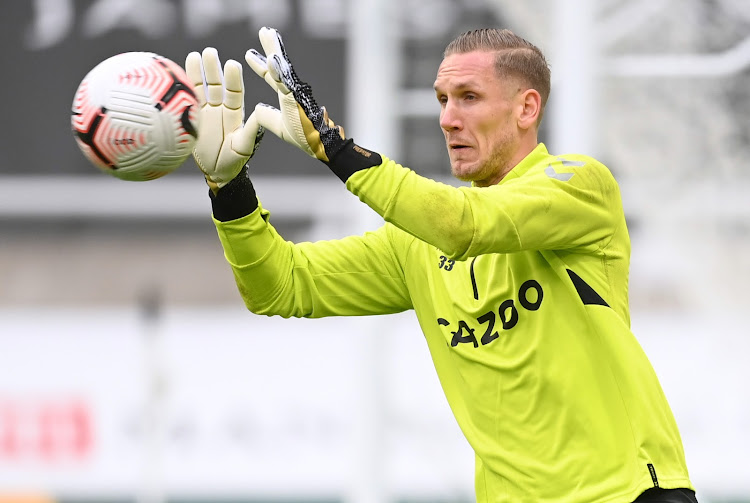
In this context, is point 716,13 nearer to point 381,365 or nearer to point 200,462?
point 381,365

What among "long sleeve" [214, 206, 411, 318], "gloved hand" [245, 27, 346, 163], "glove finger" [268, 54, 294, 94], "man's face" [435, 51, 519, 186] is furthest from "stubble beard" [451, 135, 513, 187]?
"glove finger" [268, 54, 294, 94]

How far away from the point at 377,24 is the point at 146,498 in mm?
3799

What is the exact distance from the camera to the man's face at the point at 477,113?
3461mm

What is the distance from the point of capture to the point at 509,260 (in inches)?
135

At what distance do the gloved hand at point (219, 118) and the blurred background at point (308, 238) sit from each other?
9.17ft

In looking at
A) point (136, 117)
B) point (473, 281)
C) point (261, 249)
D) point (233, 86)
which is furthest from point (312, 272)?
point (136, 117)

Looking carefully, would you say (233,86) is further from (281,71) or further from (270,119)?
(281,71)

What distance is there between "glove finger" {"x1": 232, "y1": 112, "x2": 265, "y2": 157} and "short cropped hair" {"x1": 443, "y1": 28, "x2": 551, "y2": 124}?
2.08 ft

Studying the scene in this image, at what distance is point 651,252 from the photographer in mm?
11688

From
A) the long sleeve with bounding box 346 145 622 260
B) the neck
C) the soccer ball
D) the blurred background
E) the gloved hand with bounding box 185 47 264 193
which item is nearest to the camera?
the long sleeve with bounding box 346 145 622 260

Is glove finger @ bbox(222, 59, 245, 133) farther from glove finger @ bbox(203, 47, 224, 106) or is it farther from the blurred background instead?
the blurred background

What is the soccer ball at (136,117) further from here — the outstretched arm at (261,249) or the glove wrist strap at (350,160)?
the glove wrist strap at (350,160)

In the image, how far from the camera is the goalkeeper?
3104 millimetres

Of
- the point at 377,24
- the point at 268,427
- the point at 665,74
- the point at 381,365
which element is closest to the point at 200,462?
the point at 268,427
